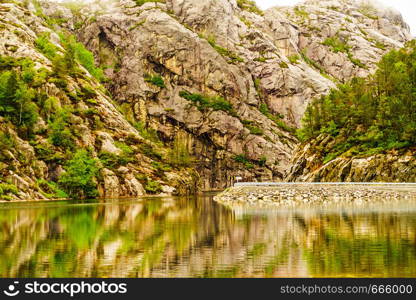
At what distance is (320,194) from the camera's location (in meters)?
70.7

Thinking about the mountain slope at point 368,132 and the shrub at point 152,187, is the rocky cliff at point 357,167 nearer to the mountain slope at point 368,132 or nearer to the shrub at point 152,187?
the mountain slope at point 368,132

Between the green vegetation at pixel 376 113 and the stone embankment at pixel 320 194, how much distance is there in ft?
56.5

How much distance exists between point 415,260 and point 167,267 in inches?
395

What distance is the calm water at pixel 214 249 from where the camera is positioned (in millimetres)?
19109

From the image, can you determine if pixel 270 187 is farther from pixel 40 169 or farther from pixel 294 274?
pixel 294 274

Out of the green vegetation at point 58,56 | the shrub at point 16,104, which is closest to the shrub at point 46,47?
the green vegetation at point 58,56

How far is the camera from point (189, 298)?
49.6ft

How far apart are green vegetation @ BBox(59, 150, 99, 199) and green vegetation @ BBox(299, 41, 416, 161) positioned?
50650mm

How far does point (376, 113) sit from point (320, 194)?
37.3m

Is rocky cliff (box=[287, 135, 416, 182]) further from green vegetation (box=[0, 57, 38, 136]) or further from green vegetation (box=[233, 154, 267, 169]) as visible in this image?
green vegetation (box=[233, 154, 267, 169])

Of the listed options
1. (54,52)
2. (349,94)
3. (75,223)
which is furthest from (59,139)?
(75,223)

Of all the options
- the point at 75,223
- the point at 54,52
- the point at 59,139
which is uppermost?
the point at 54,52

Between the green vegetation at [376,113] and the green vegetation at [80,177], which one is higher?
the green vegetation at [376,113]

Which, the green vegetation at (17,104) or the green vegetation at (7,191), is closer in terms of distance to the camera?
the green vegetation at (7,191)
